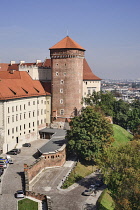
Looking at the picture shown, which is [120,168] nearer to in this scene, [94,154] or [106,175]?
[106,175]

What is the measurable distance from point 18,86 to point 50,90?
9.77m

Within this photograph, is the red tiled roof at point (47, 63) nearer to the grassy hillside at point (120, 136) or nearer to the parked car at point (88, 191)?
the grassy hillside at point (120, 136)

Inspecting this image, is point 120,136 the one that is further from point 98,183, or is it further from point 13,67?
point 13,67

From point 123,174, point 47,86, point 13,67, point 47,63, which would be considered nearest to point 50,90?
point 47,86

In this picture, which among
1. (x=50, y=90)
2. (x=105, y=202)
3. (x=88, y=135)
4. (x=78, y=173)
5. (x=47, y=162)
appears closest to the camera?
(x=105, y=202)

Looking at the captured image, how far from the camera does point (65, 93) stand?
219ft

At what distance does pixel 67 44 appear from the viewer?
66.4 meters

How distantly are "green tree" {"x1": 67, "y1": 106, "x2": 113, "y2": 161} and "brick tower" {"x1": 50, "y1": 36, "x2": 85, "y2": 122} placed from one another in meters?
11.1

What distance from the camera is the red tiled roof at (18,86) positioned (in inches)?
2238

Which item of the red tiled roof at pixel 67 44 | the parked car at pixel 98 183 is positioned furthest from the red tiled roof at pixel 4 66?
the parked car at pixel 98 183

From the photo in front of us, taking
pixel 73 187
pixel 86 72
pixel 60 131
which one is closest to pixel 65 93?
pixel 60 131

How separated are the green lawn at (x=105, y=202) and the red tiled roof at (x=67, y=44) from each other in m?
33.8

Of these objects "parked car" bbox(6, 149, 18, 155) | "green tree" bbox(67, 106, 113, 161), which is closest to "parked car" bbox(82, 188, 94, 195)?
"green tree" bbox(67, 106, 113, 161)

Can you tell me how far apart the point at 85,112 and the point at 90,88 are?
20739 millimetres
